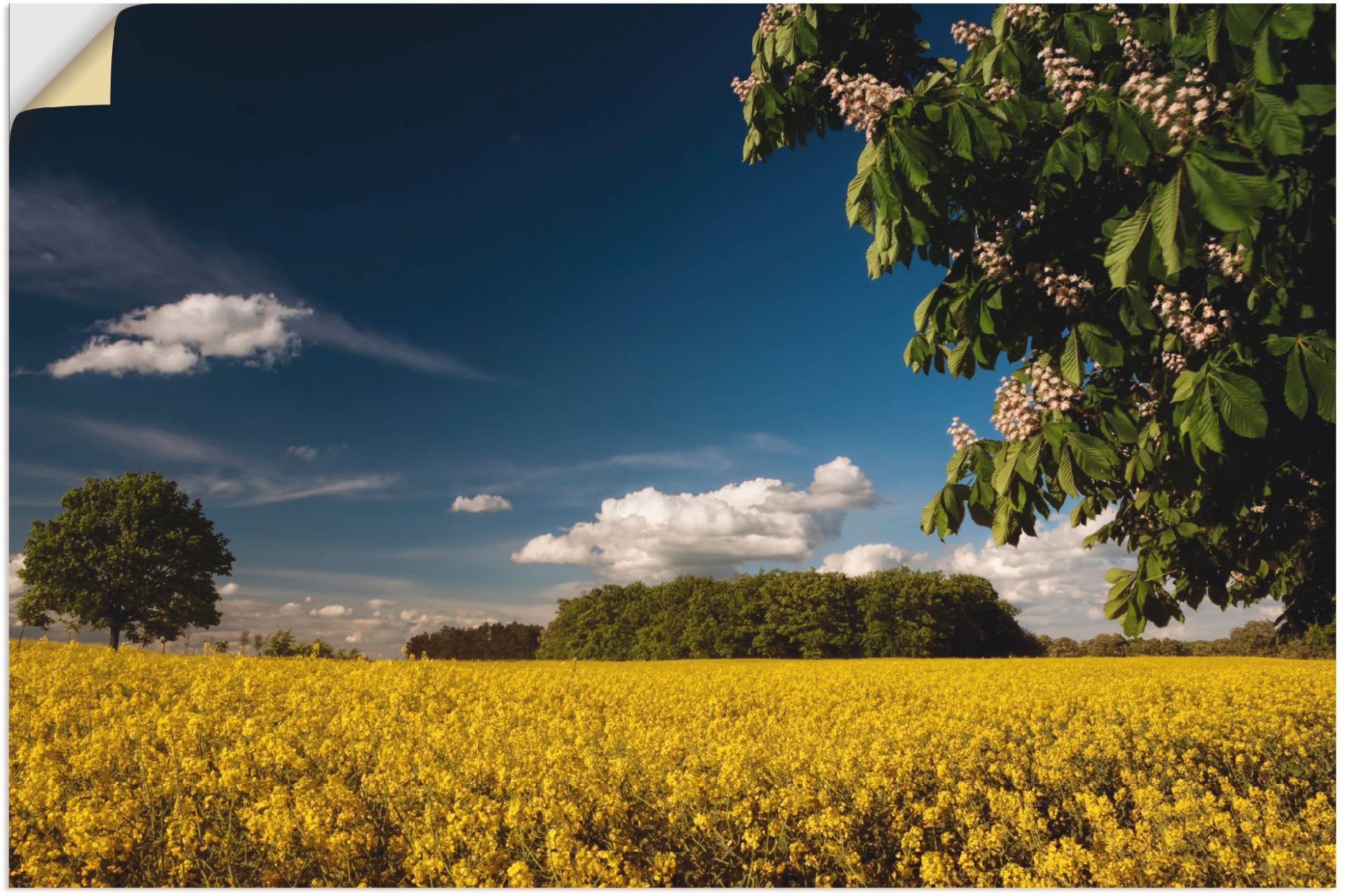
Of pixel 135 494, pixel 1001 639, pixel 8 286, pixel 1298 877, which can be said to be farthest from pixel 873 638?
pixel 8 286

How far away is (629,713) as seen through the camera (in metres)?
5.47

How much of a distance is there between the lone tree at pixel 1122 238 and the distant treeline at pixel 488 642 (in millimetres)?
17518

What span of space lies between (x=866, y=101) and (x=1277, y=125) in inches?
41.3

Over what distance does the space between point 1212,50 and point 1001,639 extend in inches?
1364

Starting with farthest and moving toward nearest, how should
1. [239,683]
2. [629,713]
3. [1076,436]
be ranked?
[239,683] → [629,713] → [1076,436]

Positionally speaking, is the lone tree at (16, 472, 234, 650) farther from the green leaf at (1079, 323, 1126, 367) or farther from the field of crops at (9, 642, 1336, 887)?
the green leaf at (1079, 323, 1126, 367)

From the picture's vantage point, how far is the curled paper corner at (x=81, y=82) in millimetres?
2490

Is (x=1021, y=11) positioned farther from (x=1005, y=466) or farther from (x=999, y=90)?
(x=1005, y=466)

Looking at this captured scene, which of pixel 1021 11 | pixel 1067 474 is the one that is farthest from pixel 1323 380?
pixel 1021 11

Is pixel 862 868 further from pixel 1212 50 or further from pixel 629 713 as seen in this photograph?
pixel 1212 50

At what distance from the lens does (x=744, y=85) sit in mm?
2838

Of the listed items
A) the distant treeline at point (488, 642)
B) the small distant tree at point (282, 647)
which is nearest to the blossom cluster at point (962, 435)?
the small distant tree at point (282, 647)

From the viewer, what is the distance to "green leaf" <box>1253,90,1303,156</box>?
1.73 meters

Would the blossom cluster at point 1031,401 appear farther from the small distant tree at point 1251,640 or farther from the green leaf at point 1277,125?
the small distant tree at point 1251,640
